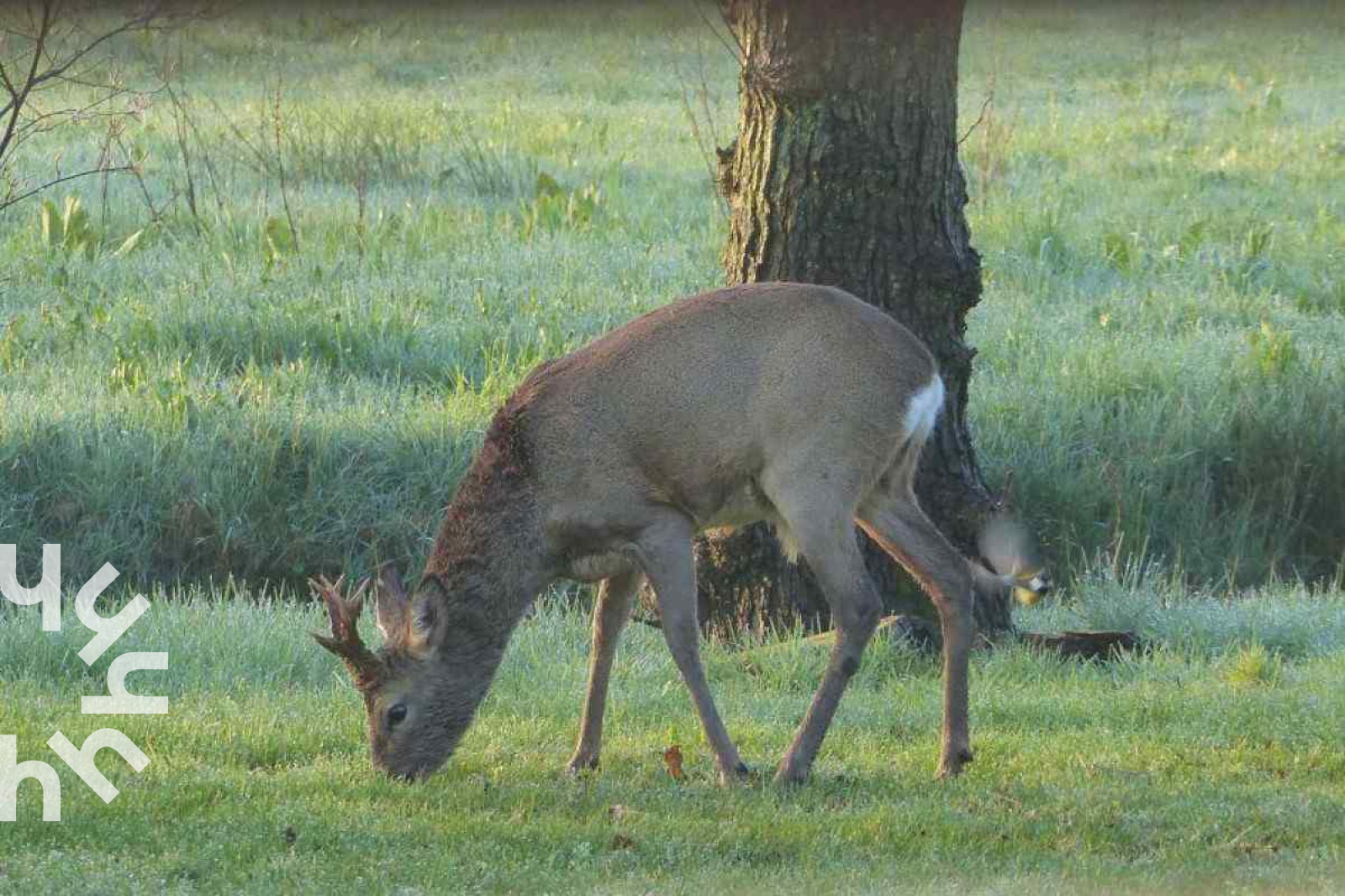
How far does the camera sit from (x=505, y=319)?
41.0 feet

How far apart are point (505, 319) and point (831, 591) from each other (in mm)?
6235

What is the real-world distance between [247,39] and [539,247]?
11386mm

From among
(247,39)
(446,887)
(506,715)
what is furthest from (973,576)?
(247,39)

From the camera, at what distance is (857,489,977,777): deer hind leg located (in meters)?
6.77

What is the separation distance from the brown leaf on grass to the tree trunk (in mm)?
2060

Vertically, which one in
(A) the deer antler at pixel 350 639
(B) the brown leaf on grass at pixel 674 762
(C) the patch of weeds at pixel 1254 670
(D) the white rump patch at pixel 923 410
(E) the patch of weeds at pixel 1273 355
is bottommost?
(B) the brown leaf on grass at pixel 674 762

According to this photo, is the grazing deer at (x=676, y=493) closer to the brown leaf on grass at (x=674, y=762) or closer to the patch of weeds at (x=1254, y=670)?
the brown leaf on grass at (x=674, y=762)

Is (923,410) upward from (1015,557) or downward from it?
upward

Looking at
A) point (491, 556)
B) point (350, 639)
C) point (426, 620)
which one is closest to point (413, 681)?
point (426, 620)

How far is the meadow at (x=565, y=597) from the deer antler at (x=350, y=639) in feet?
1.06

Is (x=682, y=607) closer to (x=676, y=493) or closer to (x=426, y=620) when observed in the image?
(x=676, y=493)

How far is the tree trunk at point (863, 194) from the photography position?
845 cm

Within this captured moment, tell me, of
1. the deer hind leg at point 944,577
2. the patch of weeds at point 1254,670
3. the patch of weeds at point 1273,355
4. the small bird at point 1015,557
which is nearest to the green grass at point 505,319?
the patch of weeds at point 1273,355

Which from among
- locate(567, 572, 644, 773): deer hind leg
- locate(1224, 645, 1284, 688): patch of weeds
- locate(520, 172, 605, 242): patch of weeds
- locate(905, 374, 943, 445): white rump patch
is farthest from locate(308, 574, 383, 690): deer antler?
locate(520, 172, 605, 242): patch of weeds
